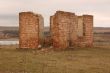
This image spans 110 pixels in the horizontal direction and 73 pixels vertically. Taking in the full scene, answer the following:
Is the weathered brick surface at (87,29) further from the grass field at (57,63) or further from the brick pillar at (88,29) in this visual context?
the grass field at (57,63)

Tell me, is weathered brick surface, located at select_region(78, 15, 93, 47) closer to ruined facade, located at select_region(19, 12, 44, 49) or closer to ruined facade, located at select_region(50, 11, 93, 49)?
ruined facade, located at select_region(50, 11, 93, 49)

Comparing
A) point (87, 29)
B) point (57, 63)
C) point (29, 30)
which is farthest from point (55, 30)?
point (57, 63)

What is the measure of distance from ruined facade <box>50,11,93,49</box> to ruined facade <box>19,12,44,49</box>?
107 centimetres

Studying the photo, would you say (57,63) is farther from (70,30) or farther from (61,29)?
(70,30)

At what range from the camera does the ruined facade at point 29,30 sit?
24812mm

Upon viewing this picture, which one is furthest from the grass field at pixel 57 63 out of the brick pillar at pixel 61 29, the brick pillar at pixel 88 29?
the brick pillar at pixel 88 29

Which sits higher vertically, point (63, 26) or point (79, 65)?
point (63, 26)

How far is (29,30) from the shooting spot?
2480 cm

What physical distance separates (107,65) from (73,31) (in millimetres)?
8649

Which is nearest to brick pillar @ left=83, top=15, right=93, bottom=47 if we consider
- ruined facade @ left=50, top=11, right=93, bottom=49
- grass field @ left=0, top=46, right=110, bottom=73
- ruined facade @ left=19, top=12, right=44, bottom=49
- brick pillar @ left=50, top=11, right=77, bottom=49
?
ruined facade @ left=50, top=11, right=93, bottom=49

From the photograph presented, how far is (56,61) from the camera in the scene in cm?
1844

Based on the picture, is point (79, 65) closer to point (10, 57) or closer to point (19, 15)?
point (10, 57)

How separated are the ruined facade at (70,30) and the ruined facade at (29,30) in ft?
3.52

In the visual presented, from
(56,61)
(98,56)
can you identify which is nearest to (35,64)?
(56,61)
